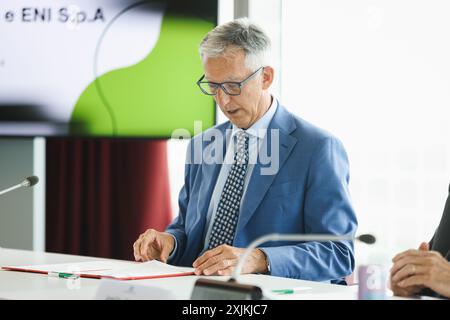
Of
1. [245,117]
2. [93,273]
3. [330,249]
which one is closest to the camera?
[93,273]

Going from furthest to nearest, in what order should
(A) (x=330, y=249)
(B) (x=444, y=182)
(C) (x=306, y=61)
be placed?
(C) (x=306, y=61) → (B) (x=444, y=182) → (A) (x=330, y=249)

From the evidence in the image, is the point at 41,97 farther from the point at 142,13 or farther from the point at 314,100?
the point at 314,100

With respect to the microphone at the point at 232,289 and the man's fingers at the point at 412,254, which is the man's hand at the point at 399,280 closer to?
the man's fingers at the point at 412,254

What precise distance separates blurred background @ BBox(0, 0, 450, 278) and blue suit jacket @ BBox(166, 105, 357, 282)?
1.18 metres

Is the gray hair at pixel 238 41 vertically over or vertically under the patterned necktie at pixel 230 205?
over

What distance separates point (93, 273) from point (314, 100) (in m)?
2.14

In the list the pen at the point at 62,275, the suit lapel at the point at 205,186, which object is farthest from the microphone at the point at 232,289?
the suit lapel at the point at 205,186

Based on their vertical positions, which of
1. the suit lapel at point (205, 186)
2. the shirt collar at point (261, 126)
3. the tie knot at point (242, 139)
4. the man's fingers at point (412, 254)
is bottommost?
the man's fingers at point (412, 254)

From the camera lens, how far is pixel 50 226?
4977 mm

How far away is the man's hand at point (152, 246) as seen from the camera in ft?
9.88

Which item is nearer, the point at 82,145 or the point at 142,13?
the point at 142,13

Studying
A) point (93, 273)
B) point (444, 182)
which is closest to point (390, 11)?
point (444, 182)

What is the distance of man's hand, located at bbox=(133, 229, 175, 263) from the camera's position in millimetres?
3013

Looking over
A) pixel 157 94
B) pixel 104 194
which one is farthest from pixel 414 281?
pixel 104 194
